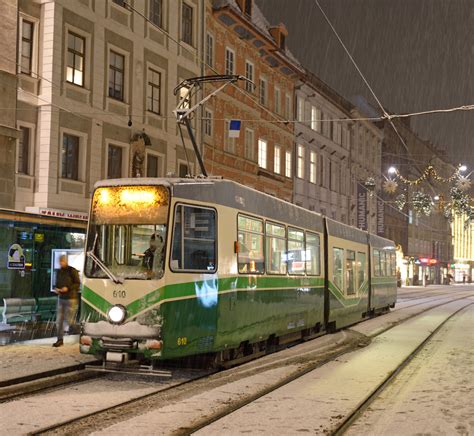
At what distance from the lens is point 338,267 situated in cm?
1862

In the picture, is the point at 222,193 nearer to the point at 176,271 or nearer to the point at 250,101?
the point at 176,271

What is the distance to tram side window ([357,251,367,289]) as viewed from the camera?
2133 centimetres

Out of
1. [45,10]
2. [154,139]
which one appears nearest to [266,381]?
[45,10]

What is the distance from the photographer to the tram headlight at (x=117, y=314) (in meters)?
10.2

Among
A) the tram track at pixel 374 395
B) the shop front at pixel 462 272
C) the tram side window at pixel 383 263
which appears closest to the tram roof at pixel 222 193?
the tram track at pixel 374 395

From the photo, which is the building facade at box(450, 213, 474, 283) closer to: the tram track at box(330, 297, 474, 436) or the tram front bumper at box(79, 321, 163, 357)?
the tram track at box(330, 297, 474, 436)

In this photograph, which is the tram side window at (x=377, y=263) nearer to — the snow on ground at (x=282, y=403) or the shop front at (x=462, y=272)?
the snow on ground at (x=282, y=403)

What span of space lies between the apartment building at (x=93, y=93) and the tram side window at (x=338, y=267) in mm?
7722

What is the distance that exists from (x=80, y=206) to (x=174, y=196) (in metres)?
11.4

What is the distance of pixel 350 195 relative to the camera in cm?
5003

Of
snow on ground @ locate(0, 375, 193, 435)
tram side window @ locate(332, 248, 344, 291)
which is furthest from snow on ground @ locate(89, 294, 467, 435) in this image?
tram side window @ locate(332, 248, 344, 291)

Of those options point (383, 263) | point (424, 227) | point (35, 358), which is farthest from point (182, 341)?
point (424, 227)

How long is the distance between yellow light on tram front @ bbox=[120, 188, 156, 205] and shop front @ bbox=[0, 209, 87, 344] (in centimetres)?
651

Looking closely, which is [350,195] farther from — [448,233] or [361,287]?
[448,233]
